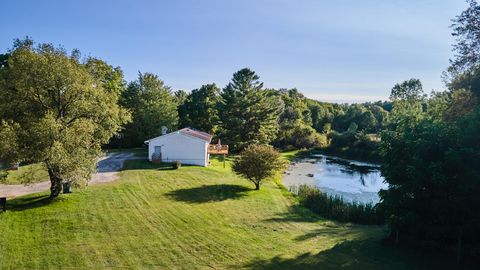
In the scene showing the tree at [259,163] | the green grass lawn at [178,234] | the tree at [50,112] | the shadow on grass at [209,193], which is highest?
the tree at [50,112]

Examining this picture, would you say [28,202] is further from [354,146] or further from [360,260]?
[354,146]

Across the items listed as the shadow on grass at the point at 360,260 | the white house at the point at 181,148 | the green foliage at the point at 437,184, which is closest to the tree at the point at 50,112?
the shadow on grass at the point at 360,260

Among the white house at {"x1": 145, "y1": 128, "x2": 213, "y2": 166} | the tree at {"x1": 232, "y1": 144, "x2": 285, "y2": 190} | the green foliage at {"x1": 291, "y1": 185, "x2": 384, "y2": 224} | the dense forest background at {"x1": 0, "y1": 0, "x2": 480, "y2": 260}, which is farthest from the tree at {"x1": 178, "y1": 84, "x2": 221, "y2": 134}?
the green foliage at {"x1": 291, "y1": 185, "x2": 384, "y2": 224}

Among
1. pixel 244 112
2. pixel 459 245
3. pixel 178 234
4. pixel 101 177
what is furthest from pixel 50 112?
pixel 244 112

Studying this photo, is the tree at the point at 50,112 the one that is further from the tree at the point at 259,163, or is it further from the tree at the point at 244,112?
the tree at the point at 244,112

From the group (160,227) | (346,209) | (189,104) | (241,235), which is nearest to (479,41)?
(346,209)

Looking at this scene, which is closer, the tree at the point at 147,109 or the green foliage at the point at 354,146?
the tree at the point at 147,109

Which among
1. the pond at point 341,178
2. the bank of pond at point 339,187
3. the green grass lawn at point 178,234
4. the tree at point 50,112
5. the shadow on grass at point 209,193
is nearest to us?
the green grass lawn at point 178,234

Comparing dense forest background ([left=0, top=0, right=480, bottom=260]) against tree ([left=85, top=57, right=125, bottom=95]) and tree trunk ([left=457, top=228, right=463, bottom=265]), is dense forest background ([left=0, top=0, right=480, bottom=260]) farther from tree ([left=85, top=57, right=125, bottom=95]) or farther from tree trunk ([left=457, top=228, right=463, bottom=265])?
tree ([left=85, top=57, right=125, bottom=95])
